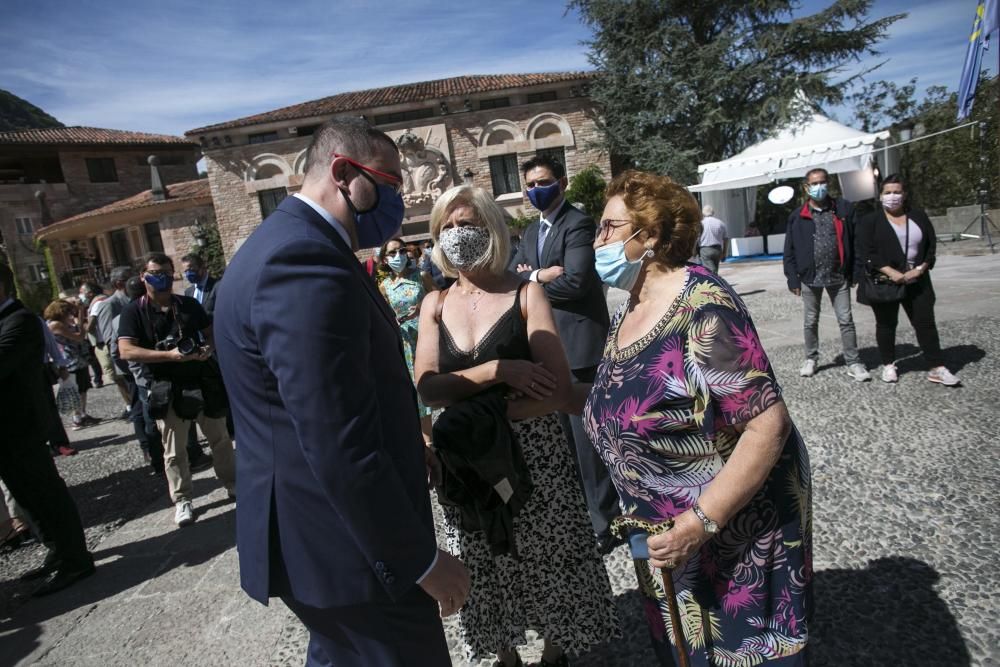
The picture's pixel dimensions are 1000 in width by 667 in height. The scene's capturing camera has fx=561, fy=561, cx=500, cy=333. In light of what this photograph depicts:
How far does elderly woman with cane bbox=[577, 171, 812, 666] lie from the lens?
1.49 m

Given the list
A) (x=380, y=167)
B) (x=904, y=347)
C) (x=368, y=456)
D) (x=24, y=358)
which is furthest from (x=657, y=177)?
(x=904, y=347)

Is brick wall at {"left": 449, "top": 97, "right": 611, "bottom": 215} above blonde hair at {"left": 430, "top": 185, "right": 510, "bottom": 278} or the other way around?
above

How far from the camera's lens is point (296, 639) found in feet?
9.39

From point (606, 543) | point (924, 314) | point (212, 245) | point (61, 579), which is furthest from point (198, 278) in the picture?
point (212, 245)

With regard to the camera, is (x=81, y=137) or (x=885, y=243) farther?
(x=81, y=137)

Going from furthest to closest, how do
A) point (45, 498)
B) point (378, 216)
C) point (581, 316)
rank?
point (45, 498), point (581, 316), point (378, 216)

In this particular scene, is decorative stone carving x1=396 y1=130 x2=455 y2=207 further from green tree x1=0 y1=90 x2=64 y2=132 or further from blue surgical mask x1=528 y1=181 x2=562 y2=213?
Answer: green tree x1=0 y1=90 x2=64 y2=132

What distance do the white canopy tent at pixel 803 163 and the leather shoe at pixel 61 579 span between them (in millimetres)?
16847

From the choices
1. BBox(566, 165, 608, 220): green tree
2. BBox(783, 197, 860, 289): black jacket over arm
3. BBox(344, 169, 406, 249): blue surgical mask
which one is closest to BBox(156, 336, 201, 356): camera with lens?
BBox(344, 169, 406, 249): blue surgical mask

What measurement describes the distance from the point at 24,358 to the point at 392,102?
25.6 metres

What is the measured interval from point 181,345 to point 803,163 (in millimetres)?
16703

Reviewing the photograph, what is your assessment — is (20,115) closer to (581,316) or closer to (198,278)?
(198,278)

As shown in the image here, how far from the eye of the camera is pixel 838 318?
5.49 meters

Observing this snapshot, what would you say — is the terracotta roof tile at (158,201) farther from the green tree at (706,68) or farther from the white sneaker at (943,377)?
the white sneaker at (943,377)
